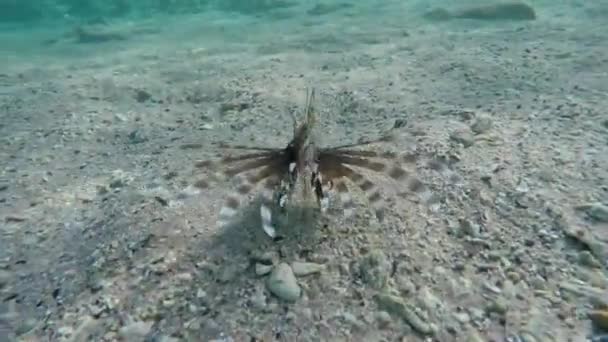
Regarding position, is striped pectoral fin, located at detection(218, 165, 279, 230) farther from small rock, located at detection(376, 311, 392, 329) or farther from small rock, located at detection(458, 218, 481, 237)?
small rock, located at detection(458, 218, 481, 237)

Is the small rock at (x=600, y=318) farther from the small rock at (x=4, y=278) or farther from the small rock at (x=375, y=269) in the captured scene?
the small rock at (x=4, y=278)

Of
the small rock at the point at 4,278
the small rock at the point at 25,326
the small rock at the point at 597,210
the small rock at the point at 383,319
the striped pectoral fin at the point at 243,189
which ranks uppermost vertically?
the striped pectoral fin at the point at 243,189

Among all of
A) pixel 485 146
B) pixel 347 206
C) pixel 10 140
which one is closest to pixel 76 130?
pixel 10 140

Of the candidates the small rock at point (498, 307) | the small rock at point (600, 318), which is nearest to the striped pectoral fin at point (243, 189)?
the small rock at point (498, 307)

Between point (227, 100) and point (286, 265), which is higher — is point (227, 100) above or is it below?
above

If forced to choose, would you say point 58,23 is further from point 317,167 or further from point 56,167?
point 317,167
